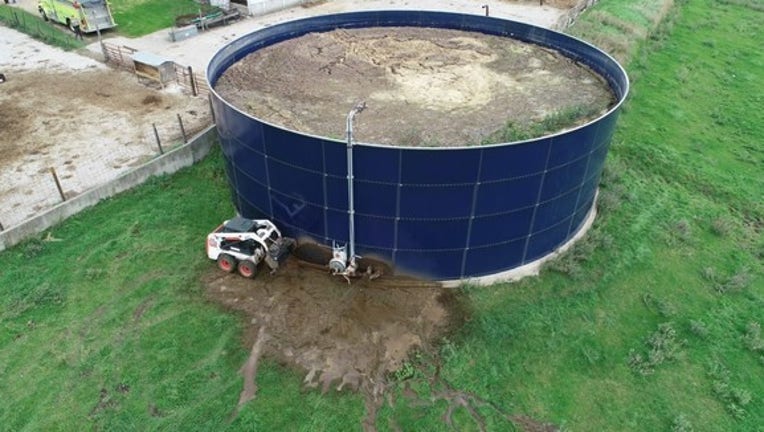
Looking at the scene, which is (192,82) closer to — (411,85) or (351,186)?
(411,85)

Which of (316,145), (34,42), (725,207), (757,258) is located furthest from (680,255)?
(34,42)

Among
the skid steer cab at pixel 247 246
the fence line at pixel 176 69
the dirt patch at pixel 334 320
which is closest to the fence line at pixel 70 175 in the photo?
the fence line at pixel 176 69

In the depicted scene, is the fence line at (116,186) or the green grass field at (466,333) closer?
the green grass field at (466,333)

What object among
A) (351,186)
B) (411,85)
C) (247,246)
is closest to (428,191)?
(351,186)

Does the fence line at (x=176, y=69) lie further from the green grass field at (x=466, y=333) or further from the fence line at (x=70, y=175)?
the green grass field at (x=466, y=333)

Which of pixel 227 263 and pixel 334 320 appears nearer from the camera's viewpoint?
pixel 334 320

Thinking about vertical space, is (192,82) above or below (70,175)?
above

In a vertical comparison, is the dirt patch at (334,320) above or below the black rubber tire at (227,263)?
below
